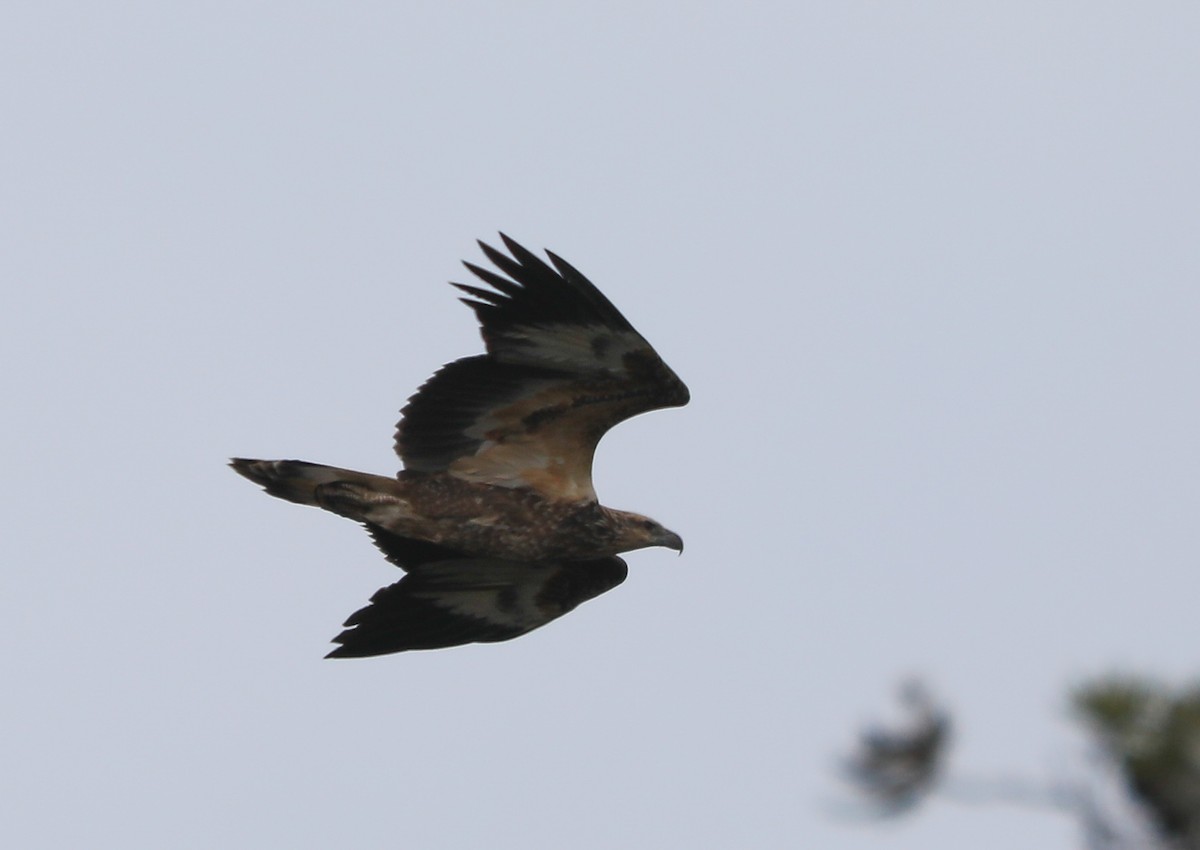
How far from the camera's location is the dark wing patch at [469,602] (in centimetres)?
1166

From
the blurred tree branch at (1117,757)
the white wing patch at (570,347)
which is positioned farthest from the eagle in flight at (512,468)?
the blurred tree branch at (1117,757)

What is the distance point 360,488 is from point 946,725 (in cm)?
810

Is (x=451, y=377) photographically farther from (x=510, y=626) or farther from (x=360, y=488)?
(x=510, y=626)

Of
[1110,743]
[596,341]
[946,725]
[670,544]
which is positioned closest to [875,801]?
[946,725]

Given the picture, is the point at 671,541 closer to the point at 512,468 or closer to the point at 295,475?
the point at 512,468

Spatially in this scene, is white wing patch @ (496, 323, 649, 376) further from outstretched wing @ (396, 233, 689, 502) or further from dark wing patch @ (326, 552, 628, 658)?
dark wing patch @ (326, 552, 628, 658)

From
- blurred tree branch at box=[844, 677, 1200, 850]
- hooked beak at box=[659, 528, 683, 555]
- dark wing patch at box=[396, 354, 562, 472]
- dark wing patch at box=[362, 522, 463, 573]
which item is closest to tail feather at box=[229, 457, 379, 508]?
dark wing patch at box=[396, 354, 562, 472]

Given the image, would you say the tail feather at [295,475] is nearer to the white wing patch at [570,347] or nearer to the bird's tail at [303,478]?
the bird's tail at [303,478]

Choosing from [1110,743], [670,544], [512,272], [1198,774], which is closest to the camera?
[1198,774]

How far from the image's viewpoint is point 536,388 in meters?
11.0

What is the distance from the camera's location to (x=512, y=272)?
10.6 metres

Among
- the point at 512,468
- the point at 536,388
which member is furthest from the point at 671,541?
the point at 536,388

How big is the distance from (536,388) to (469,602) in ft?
6.17

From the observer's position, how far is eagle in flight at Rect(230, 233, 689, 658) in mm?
10656
